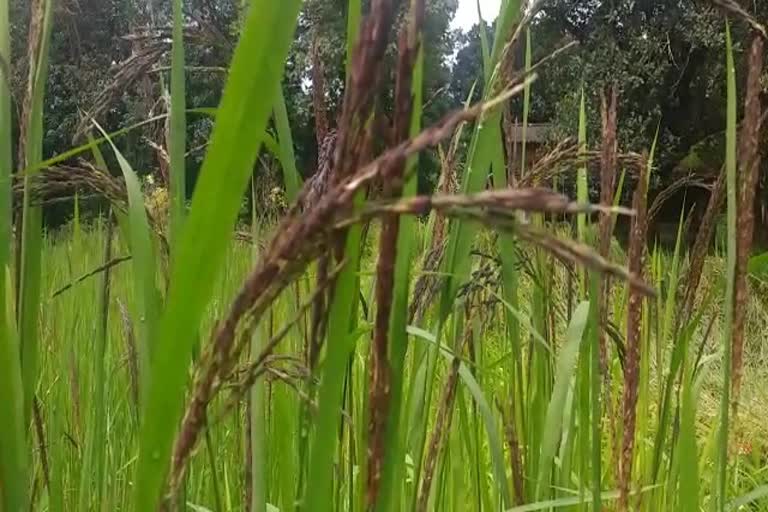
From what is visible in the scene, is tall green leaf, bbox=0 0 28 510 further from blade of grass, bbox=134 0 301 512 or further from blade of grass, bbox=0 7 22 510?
blade of grass, bbox=134 0 301 512

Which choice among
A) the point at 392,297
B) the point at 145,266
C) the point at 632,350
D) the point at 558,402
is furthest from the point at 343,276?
the point at 558,402

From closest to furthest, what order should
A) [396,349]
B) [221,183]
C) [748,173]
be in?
[221,183], [396,349], [748,173]

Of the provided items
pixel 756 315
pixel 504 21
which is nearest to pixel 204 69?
A: pixel 504 21

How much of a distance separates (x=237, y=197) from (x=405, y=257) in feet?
0.53

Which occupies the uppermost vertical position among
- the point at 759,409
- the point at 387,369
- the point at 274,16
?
the point at 274,16

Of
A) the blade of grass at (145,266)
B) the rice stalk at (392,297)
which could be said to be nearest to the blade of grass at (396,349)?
the rice stalk at (392,297)

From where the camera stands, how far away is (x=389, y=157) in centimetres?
17

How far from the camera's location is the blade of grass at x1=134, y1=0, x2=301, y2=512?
0.70ft

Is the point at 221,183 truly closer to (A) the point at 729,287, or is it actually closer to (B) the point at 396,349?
(B) the point at 396,349

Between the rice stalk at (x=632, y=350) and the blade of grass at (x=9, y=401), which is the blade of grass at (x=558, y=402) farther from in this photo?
the blade of grass at (x=9, y=401)

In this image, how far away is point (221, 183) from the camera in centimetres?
22

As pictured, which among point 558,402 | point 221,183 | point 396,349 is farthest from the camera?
point 558,402

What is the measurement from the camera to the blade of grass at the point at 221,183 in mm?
212

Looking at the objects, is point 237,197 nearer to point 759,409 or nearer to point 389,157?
point 389,157
